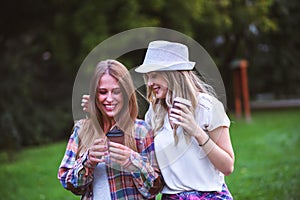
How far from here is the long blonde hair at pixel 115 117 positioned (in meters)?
2.50

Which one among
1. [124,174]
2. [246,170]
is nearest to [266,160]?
[246,170]

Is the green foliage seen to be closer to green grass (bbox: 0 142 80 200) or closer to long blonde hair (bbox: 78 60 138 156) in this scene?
green grass (bbox: 0 142 80 200)

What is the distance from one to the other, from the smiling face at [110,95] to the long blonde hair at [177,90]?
162mm

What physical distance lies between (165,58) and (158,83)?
0.13 meters

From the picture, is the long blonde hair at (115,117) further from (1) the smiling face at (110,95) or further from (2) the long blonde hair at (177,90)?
(2) the long blonde hair at (177,90)

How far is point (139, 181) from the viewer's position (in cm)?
252

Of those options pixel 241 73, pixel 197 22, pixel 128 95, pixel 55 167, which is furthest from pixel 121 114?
Answer: pixel 241 73

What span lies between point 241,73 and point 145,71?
47.0ft

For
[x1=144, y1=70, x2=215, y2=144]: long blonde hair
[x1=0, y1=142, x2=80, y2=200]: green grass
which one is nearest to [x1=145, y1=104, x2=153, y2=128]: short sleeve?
[x1=144, y1=70, x2=215, y2=144]: long blonde hair

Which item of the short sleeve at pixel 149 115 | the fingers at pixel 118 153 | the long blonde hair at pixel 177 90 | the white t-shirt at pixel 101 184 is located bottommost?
the white t-shirt at pixel 101 184

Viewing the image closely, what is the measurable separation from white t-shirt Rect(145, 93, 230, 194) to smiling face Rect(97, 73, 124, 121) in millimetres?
266

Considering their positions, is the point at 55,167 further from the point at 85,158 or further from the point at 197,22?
the point at 197,22

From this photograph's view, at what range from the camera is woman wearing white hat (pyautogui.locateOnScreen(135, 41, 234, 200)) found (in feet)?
8.16

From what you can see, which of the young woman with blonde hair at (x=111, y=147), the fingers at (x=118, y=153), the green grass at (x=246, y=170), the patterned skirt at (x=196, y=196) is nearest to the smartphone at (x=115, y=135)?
the young woman with blonde hair at (x=111, y=147)
